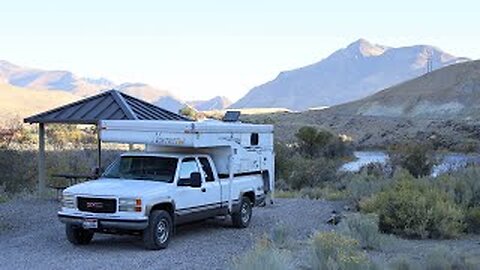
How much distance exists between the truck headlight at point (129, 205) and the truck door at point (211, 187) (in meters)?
2.06

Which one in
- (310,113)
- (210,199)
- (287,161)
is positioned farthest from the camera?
(310,113)

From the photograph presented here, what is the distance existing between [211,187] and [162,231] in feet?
6.17

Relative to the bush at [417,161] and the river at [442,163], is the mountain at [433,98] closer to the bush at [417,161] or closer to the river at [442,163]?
the river at [442,163]

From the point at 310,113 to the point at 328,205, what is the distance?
303 ft

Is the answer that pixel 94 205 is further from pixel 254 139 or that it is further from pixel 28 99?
pixel 28 99

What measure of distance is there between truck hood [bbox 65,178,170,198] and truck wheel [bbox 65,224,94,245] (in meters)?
0.72

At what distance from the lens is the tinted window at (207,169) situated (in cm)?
1506

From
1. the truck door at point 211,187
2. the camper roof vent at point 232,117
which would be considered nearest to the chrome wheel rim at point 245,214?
the truck door at point 211,187

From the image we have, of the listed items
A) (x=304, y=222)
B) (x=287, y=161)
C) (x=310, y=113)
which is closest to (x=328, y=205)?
(x=304, y=222)

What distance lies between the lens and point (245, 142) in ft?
54.1

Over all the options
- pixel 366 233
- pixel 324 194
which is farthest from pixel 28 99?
pixel 366 233

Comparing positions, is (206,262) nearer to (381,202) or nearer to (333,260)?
(333,260)

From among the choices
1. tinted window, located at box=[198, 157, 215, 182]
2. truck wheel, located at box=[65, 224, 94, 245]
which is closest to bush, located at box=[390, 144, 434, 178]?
tinted window, located at box=[198, 157, 215, 182]

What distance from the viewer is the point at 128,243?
14258 mm
